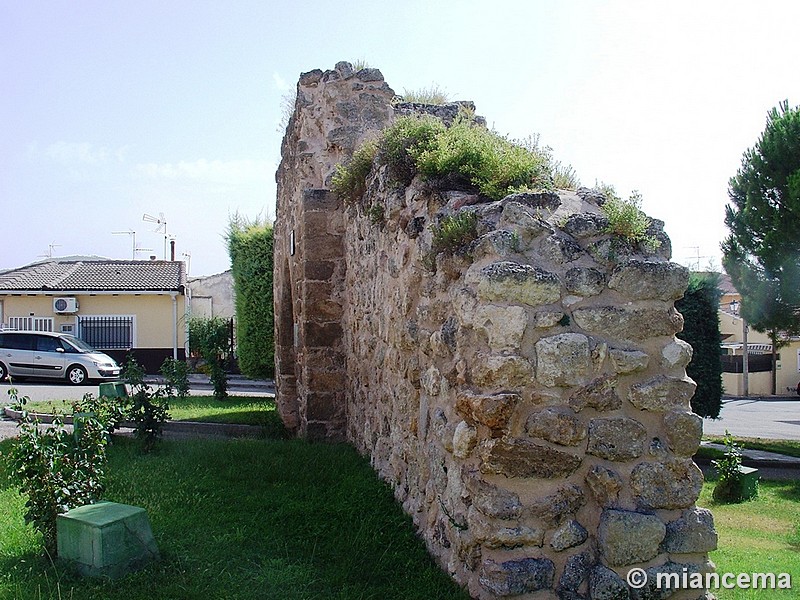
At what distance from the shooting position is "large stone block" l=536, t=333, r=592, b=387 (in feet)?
10.6

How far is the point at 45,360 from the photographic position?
1809 centimetres

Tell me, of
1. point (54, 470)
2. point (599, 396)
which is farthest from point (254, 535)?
point (599, 396)

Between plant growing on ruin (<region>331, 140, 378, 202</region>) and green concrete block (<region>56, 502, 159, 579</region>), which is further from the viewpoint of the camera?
plant growing on ruin (<region>331, 140, 378, 202</region>)

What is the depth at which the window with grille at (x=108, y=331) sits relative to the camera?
74.9 ft

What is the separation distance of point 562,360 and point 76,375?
56.3ft

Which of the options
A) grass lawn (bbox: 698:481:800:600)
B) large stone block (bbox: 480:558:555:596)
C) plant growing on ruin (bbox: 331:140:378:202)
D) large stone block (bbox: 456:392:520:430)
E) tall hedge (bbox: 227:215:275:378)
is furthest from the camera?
tall hedge (bbox: 227:215:275:378)

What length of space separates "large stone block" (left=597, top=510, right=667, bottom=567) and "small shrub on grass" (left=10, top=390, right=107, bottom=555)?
2.70m

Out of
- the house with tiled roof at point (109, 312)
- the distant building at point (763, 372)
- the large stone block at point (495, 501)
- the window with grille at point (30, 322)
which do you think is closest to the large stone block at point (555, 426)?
the large stone block at point (495, 501)

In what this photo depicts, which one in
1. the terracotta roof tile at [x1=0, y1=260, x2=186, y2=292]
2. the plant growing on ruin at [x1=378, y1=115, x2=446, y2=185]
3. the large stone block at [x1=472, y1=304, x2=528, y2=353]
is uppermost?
the terracotta roof tile at [x1=0, y1=260, x2=186, y2=292]

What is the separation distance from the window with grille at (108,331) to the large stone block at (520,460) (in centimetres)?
2156

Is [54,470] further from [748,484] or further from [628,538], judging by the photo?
[748,484]

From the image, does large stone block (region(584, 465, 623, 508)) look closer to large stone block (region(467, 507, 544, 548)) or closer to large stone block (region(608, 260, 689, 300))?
large stone block (region(467, 507, 544, 548))

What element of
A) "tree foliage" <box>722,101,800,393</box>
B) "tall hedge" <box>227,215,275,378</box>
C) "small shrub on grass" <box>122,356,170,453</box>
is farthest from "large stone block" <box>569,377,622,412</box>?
"tall hedge" <box>227,215,275,378</box>

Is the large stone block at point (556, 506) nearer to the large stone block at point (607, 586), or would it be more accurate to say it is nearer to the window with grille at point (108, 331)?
the large stone block at point (607, 586)
